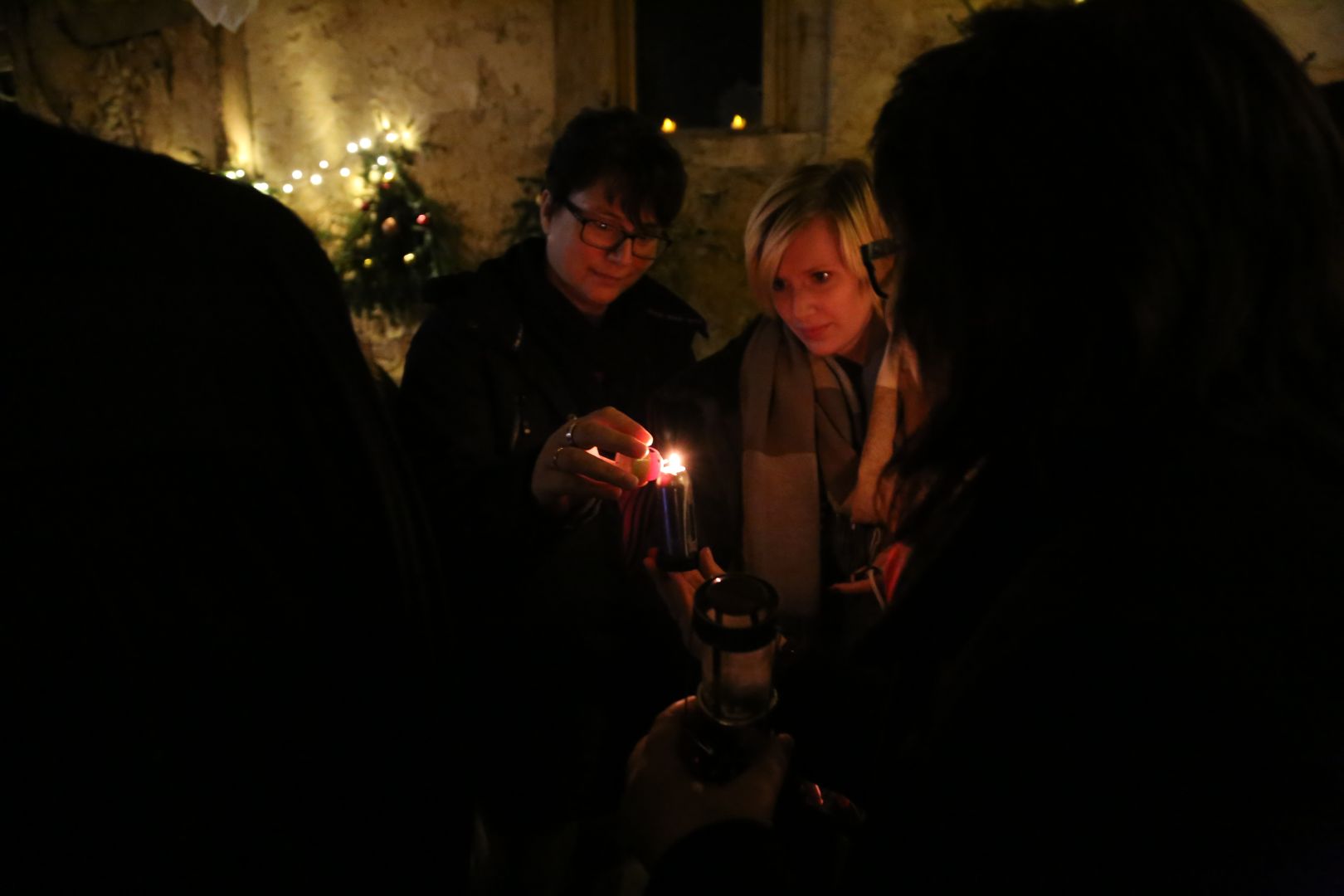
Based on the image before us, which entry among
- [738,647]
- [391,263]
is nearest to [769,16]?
[391,263]

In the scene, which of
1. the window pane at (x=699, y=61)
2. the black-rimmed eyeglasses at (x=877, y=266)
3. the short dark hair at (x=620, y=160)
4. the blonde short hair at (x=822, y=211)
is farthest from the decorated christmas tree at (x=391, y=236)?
the black-rimmed eyeglasses at (x=877, y=266)

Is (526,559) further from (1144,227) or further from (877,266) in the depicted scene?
(1144,227)

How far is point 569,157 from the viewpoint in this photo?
212cm

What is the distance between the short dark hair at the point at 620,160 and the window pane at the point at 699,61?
3.20 metres

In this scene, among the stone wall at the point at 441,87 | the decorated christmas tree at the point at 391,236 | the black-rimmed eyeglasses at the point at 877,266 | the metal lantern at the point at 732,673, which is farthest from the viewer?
the decorated christmas tree at the point at 391,236

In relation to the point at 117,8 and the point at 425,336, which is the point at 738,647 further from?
the point at 117,8

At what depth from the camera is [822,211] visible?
2.10 m

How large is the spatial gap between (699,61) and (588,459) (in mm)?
4382

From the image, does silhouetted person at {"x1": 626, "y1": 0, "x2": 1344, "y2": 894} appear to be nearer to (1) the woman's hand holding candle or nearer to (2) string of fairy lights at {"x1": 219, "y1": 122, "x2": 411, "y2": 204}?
(1) the woman's hand holding candle

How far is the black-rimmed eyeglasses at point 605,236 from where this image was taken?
2.07 metres

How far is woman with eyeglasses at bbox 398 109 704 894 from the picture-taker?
5.87ft

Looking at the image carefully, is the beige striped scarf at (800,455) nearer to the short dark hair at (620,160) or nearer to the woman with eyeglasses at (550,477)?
the woman with eyeglasses at (550,477)

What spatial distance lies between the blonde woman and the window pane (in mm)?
3186

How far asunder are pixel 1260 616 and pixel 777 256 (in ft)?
5.57
